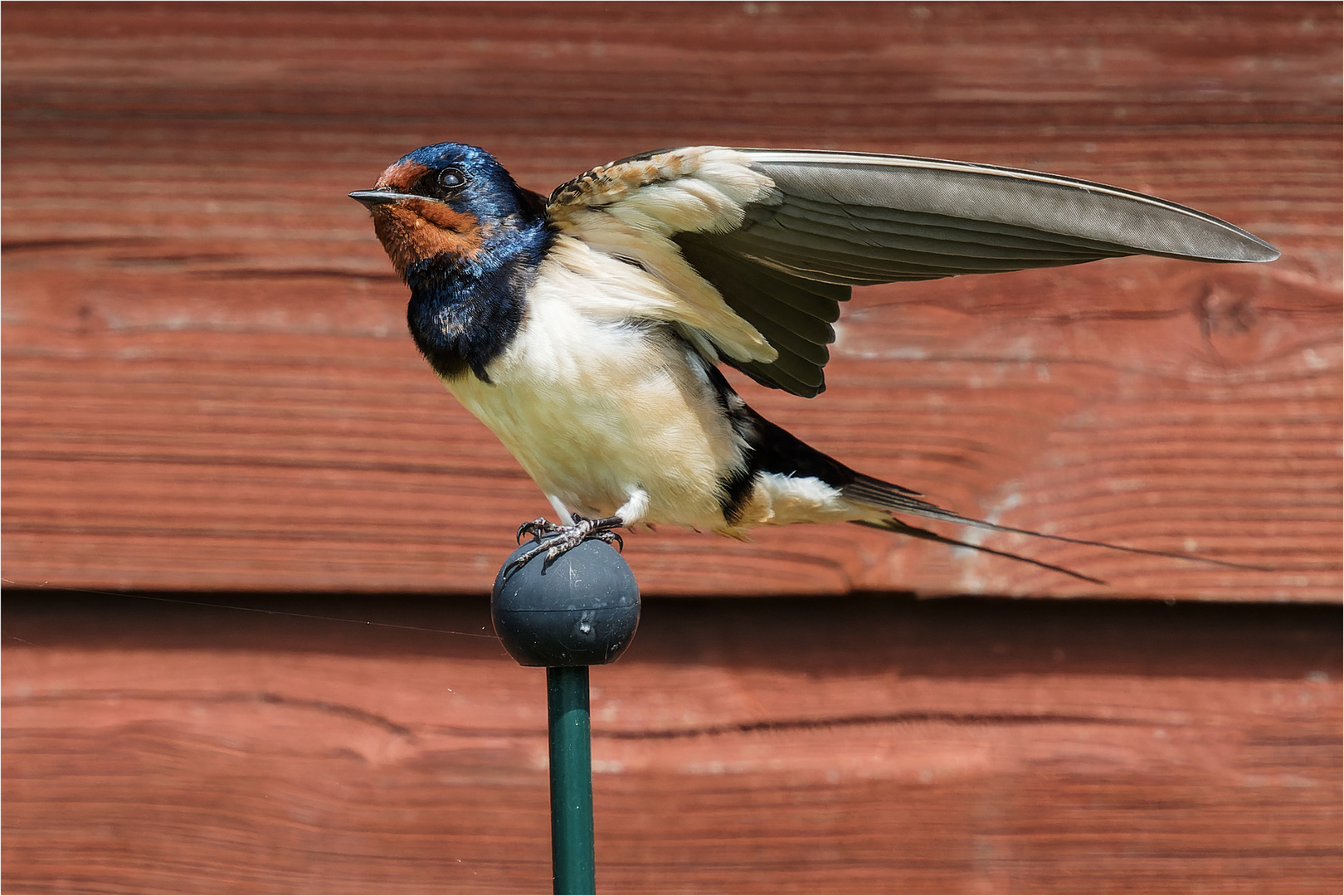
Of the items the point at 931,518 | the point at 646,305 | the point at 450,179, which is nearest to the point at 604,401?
the point at 646,305

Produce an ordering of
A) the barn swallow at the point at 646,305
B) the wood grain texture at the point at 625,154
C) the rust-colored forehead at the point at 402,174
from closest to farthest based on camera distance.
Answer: the barn swallow at the point at 646,305 → the rust-colored forehead at the point at 402,174 → the wood grain texture at the point at 625,154

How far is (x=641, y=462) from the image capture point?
26.2 inches

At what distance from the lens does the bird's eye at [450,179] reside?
68cm

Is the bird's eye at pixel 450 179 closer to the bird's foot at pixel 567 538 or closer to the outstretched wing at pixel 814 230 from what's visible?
the outstretched wing at pixel 814 230

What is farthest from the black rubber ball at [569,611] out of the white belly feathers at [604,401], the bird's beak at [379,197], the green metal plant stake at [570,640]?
the bird's beak at [379,197]

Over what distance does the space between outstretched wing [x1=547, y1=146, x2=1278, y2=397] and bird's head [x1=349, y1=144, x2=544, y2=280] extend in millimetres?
44

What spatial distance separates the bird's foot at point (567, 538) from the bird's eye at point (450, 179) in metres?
0.22

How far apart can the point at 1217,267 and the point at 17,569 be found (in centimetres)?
104

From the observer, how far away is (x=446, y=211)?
26.5 inches

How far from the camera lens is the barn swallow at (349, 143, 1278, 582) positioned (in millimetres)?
578

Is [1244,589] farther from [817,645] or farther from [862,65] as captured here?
[862,65]

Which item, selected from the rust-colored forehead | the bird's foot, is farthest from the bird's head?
the bird's foot

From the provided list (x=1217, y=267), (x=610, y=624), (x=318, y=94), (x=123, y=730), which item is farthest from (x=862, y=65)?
(x=123, y=730)

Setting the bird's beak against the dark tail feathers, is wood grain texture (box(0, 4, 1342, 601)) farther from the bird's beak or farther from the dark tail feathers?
the bird's beak
